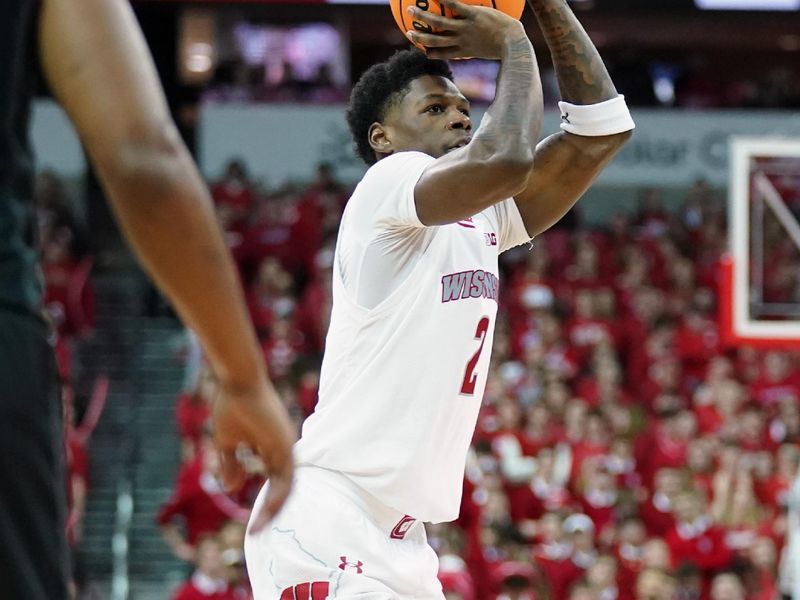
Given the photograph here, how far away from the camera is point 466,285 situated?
387 centimetres

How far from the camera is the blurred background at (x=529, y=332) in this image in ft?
34.0

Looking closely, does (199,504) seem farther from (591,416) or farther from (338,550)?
(338,550)

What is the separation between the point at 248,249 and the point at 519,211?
10511 mm

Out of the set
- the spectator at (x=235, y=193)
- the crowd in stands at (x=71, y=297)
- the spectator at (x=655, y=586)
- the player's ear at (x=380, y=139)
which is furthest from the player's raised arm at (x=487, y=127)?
the spectator at (x=235, y=193)

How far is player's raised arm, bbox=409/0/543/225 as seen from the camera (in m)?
3.51

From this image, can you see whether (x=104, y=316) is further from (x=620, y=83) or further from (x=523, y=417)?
(x=620, y=83)

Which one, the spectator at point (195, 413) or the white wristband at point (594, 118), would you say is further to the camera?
the spectator at point (195, 413)

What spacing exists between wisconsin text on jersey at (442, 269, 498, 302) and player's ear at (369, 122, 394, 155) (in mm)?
508

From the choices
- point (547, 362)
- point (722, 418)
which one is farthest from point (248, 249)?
point (722, 418)

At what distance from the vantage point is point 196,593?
913 centimetres

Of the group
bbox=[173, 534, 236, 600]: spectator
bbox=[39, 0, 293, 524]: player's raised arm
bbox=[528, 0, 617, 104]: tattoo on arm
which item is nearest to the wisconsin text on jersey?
bbox=[528, 0, 617, 104]: tattoo on arm

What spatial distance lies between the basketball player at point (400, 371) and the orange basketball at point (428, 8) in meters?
0.05

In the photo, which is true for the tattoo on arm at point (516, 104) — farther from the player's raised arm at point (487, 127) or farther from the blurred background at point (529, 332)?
the blurred background at point (529, 332)

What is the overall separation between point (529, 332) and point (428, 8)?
9500 millimetres
